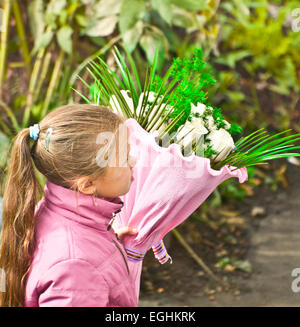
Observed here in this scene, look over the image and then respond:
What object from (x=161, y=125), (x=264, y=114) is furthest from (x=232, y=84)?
(x=161, y=125)

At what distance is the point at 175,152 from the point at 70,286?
11.1 inches

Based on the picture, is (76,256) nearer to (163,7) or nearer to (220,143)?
(220,143)

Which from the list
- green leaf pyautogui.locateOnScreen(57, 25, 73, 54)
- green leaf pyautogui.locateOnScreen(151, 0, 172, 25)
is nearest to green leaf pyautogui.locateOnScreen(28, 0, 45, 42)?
green leaf pyautogui.locateOnScreen(57, 25, 73, 54)

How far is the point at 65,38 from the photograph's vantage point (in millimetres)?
2104

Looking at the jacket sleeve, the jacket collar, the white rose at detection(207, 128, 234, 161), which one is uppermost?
the white rose at detection(207, 128, 234, 161)

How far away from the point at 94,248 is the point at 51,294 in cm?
11

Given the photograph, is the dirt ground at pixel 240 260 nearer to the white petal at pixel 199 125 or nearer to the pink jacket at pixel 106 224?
the pink jacket at pixel 106 224

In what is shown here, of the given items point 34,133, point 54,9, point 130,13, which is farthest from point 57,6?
point 34,133

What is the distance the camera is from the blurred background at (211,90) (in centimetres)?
203

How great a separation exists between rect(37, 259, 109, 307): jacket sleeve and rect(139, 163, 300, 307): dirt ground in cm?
129

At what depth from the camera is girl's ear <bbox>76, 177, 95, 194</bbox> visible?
89 cm

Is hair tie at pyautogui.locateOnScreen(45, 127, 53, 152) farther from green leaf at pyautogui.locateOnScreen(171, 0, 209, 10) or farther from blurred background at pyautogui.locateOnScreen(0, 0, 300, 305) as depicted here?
green leaf at pyautogui.locateOnScreen(171, 0, 209, 10)

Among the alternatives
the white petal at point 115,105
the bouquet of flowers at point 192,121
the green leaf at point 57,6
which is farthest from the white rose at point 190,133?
the green leaf at point 57,6

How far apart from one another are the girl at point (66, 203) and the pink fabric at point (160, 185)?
3 cm
